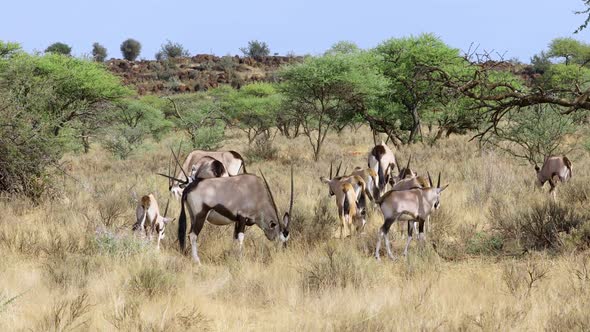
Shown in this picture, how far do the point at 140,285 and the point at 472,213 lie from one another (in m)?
6.58

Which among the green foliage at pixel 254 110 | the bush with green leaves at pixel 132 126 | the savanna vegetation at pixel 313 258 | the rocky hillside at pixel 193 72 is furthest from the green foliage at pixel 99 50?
the savanna vegetation at pixel 313 258

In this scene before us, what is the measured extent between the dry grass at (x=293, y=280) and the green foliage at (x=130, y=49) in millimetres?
81878

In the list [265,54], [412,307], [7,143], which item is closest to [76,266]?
[412,307]

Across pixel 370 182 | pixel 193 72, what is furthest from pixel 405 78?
pixel 193 72

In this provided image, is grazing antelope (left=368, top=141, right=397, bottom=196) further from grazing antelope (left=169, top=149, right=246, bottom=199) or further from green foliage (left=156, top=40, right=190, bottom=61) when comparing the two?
green foliage (left=156, top=40, right=190, bottom=61)

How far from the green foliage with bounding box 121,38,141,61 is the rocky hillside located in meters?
3.82

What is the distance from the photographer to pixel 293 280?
6082 mm

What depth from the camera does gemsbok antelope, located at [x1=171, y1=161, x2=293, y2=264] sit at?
7.07 m

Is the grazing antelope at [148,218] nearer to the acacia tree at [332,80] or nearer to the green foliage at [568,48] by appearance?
the acacia tree at [332,80]

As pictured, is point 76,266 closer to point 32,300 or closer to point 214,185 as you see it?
point 32,300

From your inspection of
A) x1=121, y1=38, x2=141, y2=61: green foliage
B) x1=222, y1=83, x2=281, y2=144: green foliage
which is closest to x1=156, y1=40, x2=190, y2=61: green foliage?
x1=121, y1=38, x2=141, y2=61: green foliage

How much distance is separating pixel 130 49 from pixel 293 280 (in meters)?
87.2

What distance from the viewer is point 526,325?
4.47 m

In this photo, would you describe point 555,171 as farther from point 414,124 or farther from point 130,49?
point 130,49
